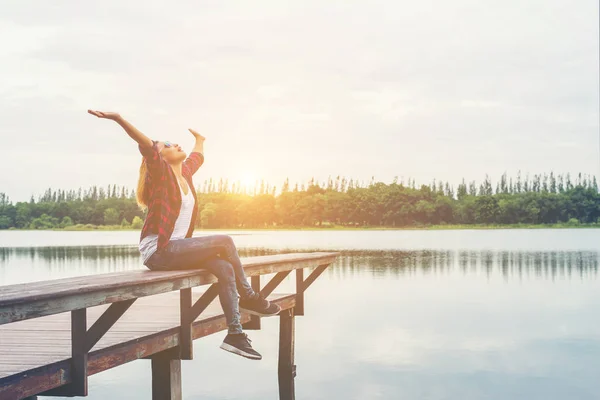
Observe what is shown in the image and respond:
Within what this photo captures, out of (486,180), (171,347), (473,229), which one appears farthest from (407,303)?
(486,180)

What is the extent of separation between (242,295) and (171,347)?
87cm

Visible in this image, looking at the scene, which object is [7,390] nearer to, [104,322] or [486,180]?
[104,322]

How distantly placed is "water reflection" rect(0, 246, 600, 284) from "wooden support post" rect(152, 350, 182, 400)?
77.7 feet

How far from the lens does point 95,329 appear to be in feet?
17.1

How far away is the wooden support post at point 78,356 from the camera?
16.6 ft

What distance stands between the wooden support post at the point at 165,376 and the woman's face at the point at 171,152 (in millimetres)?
1855

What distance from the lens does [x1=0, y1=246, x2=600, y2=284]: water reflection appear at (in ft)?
107

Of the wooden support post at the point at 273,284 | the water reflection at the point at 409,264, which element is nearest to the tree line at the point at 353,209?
the water reflection at the point at 409,264

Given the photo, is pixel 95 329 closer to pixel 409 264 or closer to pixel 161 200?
pixel 161 200

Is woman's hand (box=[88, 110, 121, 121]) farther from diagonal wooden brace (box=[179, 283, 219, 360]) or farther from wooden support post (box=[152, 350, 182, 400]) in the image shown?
wooden support post (box=[152, 350, 182, 400])

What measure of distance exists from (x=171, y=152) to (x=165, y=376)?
7.23 ft

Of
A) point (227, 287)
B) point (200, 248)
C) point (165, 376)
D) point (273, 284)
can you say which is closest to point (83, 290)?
point (200, 248)

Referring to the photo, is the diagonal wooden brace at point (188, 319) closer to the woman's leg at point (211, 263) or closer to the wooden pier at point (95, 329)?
the wooden pier at point (95, 329)

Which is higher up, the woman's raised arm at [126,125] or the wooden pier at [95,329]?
the woman's raised arm at [126,125]
